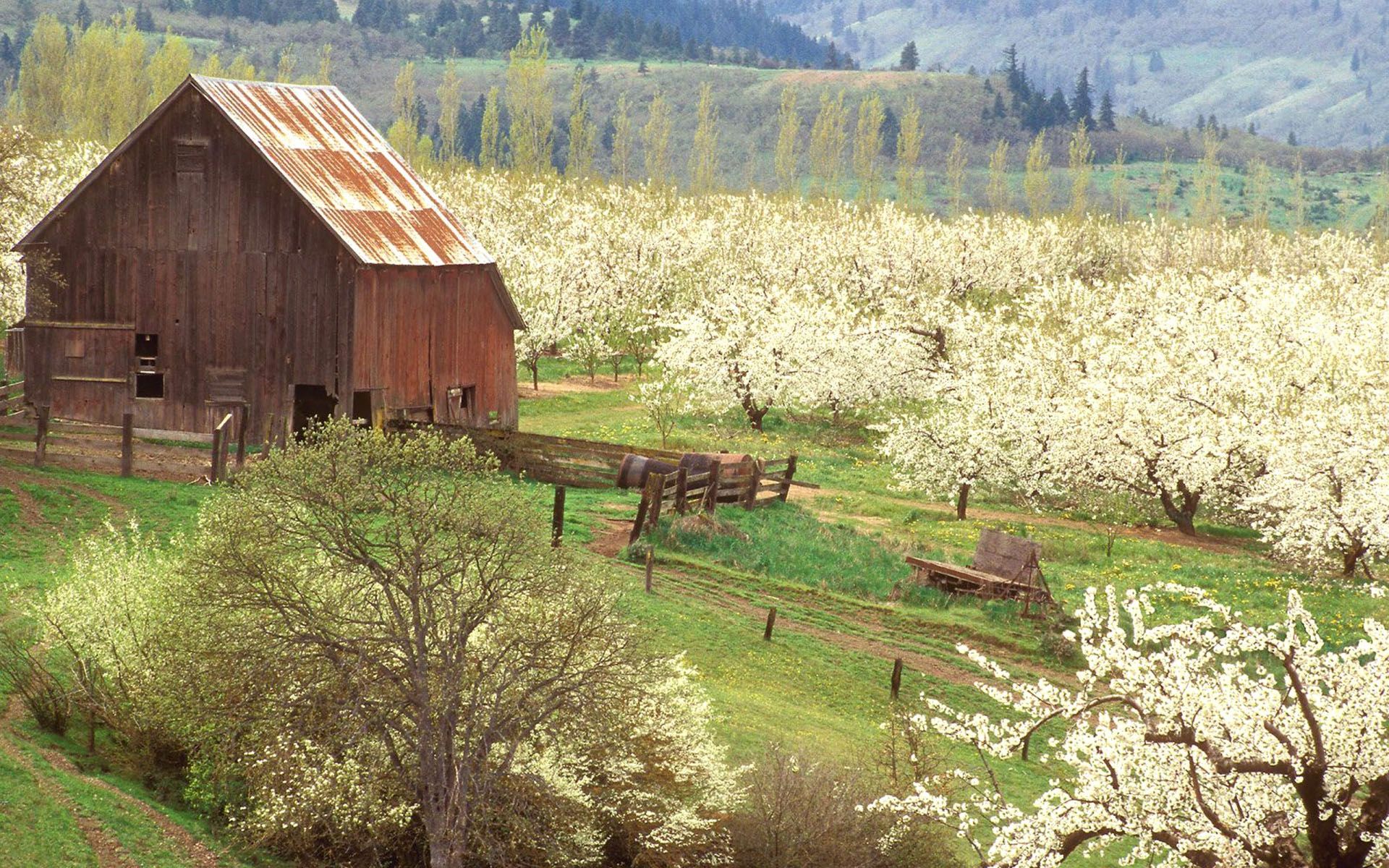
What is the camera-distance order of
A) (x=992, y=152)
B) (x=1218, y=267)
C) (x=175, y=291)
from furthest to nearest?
(x=992, y=152)
(x=1218, y=267)
(x=175, y=291)

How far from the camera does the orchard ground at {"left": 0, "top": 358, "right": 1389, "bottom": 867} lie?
744 inches

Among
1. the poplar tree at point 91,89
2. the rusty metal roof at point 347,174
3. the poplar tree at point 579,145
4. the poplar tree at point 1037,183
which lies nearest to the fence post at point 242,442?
the rusty metal roof at point 347,174

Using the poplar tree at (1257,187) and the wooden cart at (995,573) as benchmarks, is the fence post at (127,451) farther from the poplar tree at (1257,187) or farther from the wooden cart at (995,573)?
the poplar tree at (1257,187)

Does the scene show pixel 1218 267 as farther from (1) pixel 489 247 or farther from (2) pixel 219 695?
(2) pixel 219 695

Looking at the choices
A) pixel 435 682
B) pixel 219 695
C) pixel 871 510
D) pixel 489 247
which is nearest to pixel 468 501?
pixel 435 682

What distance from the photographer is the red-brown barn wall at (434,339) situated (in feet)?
124

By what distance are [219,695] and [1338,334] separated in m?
38.1

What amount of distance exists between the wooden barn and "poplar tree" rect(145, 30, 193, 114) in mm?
67958

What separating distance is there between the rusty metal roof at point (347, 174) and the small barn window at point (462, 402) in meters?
3.45

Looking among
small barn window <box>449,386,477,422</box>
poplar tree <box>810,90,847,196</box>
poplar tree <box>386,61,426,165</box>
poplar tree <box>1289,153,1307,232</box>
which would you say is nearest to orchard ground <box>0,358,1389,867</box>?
small barn window <box>449,386,477,422</box>

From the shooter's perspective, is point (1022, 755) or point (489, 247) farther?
point (489, 247)

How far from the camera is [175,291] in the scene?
38.7 metres

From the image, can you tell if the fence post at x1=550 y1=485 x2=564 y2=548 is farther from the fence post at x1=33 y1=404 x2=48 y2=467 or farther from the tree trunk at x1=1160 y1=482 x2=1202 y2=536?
the tree trunk at x1=1160 y1=482 x2=1202 y2=536

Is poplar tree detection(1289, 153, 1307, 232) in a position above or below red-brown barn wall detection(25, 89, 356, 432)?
above
